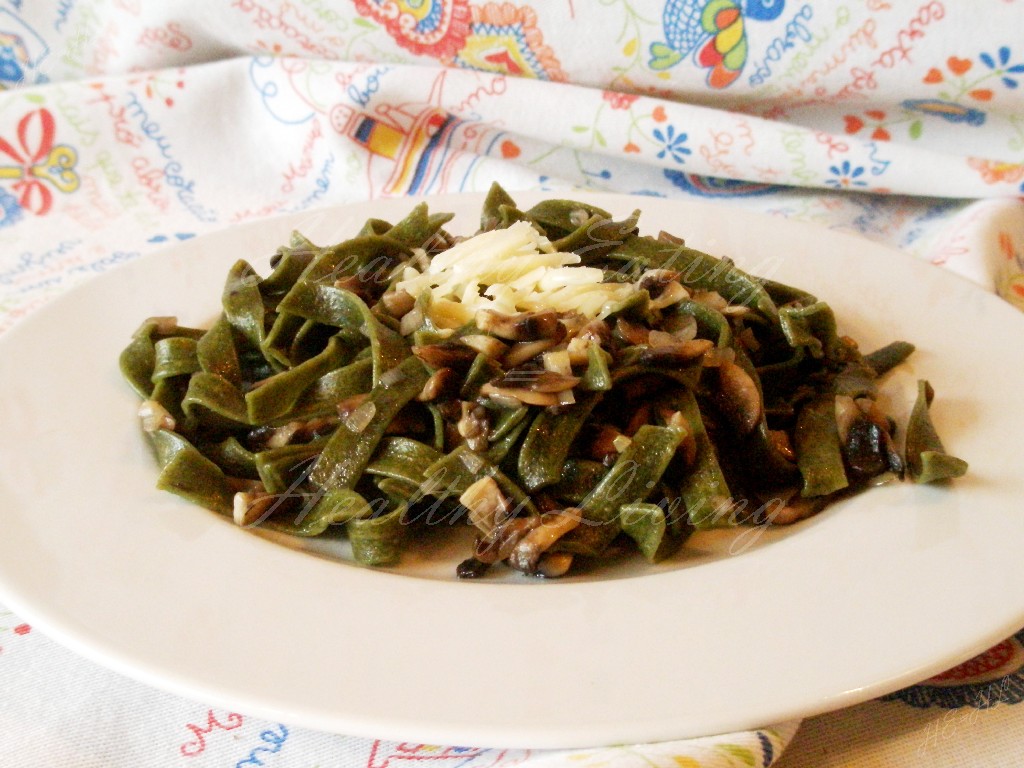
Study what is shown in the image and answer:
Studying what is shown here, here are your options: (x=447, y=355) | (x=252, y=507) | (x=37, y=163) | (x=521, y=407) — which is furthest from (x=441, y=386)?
(x=37, y=163)

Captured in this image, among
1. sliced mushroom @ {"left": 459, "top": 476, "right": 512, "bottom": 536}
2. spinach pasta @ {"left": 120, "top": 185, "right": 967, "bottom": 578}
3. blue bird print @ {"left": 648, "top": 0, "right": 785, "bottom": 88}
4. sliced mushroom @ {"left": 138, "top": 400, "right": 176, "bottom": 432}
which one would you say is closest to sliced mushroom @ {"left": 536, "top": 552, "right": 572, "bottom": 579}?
spinach pasta @ {"left": 120, "top": 185, "right": 967, "bottom": 578}

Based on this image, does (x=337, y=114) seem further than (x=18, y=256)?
Yes

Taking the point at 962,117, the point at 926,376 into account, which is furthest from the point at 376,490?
the point at 962,117

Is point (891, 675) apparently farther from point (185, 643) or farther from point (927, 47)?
point (927, 47)

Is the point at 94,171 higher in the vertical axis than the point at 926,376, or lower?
lower

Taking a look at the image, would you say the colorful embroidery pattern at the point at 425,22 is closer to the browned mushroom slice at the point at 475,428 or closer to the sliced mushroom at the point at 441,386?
the sliced mushroom at the point at 441,386

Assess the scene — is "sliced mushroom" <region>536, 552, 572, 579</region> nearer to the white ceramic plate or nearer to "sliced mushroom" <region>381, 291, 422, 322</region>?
the white ceramic plate

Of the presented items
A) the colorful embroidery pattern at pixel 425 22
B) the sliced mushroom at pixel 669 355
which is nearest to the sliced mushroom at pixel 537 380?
the sliced mushroom at pixel 669 355
